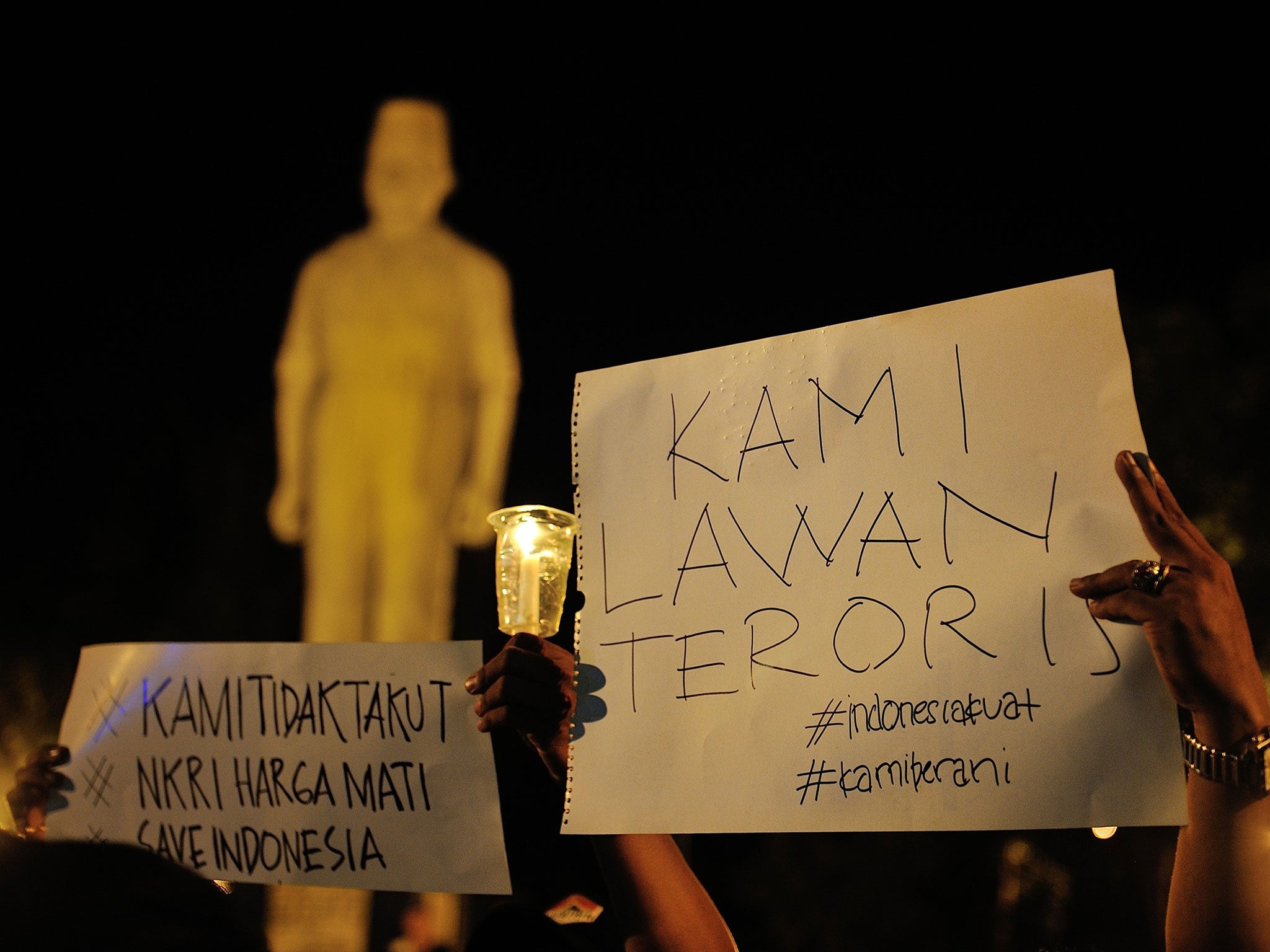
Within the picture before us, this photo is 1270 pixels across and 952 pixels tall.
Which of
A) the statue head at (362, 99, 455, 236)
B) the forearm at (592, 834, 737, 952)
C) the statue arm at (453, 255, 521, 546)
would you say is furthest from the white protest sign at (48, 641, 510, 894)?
the statue head at (362, 99, 455, 236)

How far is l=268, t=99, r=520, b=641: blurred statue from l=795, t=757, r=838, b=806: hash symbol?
2470mm

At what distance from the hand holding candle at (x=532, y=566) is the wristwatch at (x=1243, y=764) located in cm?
72

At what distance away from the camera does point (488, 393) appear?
11.8 ft

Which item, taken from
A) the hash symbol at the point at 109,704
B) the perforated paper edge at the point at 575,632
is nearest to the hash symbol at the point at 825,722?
the perforated paper edge at the point at 575,632

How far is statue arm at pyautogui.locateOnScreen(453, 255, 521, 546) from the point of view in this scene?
11.6 feet

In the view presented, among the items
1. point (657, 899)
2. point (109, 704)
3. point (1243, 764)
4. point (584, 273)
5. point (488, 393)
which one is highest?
point (584, 273)

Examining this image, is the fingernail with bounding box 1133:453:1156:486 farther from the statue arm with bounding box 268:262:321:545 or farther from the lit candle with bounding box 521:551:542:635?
the statue arm with bounding box 268:262:321:545

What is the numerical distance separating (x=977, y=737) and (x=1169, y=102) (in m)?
2.63

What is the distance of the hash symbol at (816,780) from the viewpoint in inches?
45.3

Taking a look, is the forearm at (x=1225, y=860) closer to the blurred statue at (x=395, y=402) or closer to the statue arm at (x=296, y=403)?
the blurred statue at (x=395, y=402)

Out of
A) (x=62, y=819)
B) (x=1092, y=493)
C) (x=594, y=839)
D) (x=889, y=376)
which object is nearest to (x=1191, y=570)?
(x=1092, y=493)

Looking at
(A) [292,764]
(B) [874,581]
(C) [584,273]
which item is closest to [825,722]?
(B) [874,581]

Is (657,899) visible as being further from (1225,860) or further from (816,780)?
(1225,860)

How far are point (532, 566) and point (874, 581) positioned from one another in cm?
42
